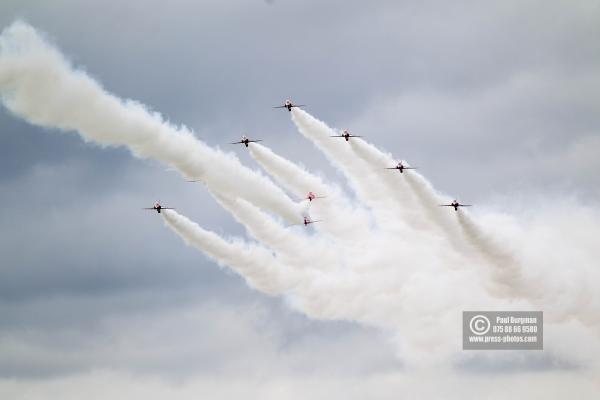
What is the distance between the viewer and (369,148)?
172m

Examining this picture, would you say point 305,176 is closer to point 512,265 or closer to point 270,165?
point 270,165

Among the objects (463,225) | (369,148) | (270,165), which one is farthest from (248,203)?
(463,225)

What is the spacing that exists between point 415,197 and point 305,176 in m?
13.8

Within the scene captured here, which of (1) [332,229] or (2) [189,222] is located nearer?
(2) [189,222]

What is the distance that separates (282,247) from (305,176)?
9.32 metres

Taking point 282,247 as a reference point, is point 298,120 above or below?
above

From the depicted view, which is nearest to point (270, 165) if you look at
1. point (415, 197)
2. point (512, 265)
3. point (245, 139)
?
point (245, 139)

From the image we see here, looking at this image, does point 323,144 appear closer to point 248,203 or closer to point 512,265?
point 248,203

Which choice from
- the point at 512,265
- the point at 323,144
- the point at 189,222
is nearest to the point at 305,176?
the point at 323,144

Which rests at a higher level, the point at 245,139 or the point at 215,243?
the point at 245,139

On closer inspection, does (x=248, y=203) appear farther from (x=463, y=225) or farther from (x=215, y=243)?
(x=463, y=225)

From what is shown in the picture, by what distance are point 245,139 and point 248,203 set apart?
26.0 ft

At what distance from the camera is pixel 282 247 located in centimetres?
17912

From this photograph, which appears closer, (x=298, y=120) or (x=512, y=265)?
(x=298, y=120)
